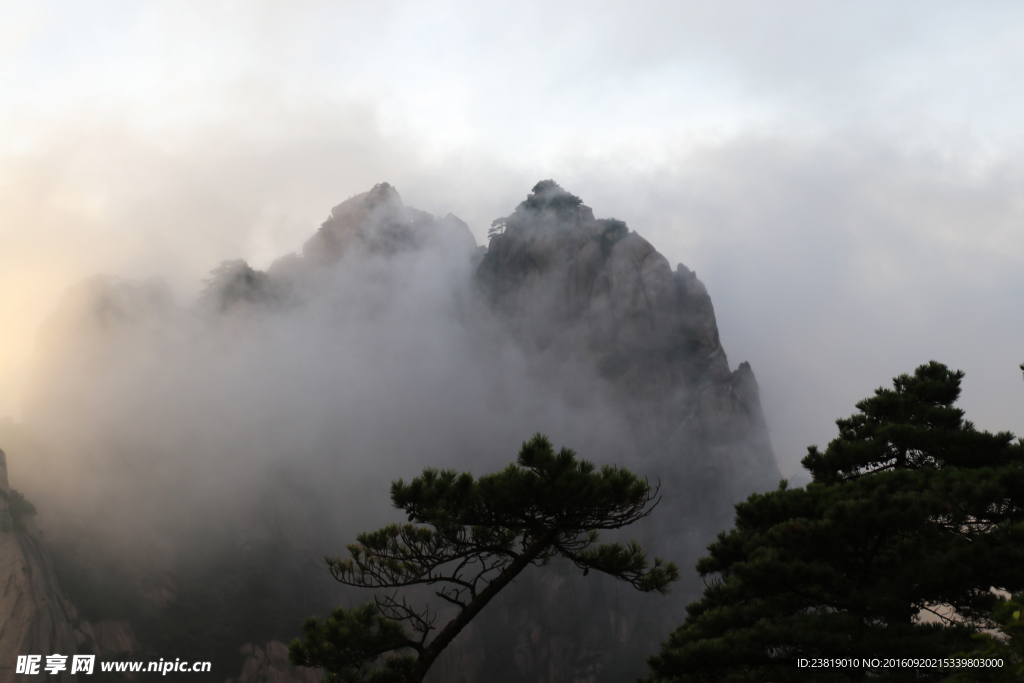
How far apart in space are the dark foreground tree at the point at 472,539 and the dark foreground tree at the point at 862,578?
171 cm

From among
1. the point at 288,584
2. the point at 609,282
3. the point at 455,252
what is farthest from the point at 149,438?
the point at 609,282

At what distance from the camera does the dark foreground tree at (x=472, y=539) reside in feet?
34.0

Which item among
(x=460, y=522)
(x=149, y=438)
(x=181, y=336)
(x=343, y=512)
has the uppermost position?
(x=181, y=336)

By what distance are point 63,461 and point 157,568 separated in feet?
45.0

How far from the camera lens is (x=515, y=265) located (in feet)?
255

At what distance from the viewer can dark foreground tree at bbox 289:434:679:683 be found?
34.0 feet

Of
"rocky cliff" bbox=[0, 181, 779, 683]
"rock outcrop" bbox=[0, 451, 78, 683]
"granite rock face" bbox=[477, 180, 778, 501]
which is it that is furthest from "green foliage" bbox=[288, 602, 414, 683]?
"granite rock face" bbox=[477, 180, 778, 501]

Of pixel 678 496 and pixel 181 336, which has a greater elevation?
pixel 181 336

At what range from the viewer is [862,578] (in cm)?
1088

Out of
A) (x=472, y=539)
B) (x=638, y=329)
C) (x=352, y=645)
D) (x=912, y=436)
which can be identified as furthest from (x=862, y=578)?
(x=638, y=329)

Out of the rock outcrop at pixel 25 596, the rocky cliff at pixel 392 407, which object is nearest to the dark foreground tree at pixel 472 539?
the rock outcrop at pixel 25 596

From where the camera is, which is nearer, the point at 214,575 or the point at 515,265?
the point at 214,575

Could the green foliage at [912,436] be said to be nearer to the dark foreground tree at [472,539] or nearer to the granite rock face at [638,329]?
the dark foreground tree at [472,539]

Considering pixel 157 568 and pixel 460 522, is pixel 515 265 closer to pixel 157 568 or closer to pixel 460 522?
pixel 157 568
